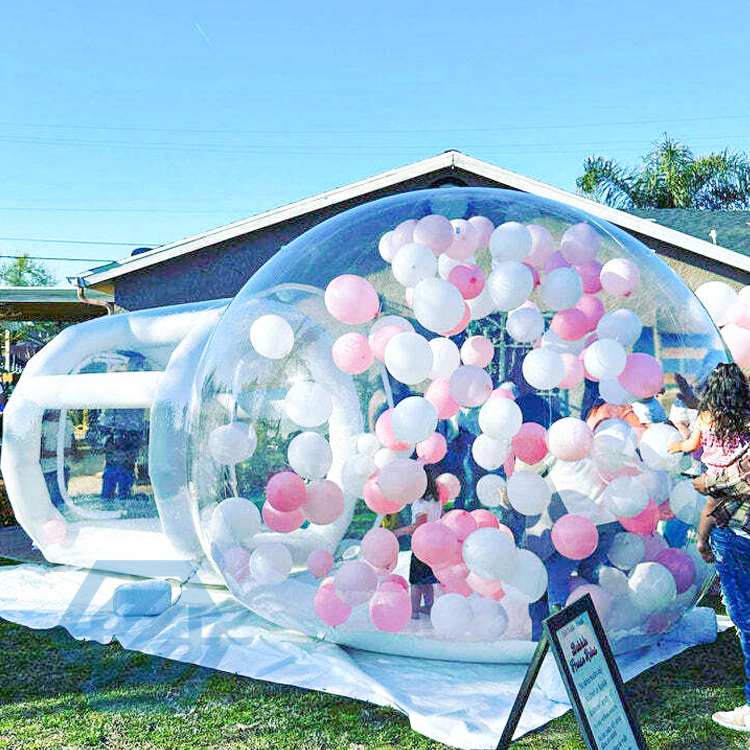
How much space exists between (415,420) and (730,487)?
4.34 ft

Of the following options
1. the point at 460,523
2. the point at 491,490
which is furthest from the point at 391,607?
the point at 491,490

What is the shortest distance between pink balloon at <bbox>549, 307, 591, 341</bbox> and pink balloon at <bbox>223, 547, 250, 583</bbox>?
6.25ft

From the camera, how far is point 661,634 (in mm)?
4254

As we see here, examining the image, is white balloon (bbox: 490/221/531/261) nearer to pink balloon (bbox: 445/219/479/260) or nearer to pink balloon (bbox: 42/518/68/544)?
pink balloon (bbox: 445/219/479/260)

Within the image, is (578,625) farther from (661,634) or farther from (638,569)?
(661,634)

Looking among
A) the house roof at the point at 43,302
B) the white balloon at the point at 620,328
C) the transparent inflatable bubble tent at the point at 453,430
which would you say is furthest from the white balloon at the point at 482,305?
the house roof at the point at 43,302

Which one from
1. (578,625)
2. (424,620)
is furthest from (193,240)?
(578,625)

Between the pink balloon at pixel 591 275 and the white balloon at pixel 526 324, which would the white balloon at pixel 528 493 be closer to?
the white balloon at pixel 526 324

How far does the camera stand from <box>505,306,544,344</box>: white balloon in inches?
151

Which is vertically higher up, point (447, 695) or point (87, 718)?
point (87, 718)

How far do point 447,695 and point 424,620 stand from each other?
35 cm

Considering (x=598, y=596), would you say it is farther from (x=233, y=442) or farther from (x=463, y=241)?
(x=233, y=442)

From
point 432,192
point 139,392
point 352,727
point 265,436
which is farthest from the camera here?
point 139,392

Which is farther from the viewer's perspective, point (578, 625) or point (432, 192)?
point (432, 192)
